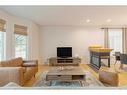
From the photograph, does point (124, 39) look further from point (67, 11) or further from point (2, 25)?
point (2, 25)

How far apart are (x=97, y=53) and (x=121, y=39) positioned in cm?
182

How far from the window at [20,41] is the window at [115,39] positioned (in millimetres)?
4007

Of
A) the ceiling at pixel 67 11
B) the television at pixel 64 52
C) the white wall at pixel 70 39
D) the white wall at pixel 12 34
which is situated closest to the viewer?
the ceiling at pixel 67 11

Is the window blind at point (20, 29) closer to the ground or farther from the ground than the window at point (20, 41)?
farther from the ground

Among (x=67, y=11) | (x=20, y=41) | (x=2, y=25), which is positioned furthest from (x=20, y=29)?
(x=67, y=11)

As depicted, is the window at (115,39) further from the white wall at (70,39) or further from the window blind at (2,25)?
the window blind at (2,25)

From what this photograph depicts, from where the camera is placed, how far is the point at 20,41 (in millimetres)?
6148

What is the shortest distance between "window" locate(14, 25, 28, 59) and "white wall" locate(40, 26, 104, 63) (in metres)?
1.82

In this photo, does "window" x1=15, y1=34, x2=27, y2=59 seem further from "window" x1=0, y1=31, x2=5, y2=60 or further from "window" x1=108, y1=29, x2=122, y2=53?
"window" x1=108, y1=29, x2=122, y2=53

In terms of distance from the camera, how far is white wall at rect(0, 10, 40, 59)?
16.8ft

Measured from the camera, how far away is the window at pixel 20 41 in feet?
19.1

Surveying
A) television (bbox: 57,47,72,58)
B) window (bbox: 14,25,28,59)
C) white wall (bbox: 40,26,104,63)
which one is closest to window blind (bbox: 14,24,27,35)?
window (bbox: 14,25,28,59)

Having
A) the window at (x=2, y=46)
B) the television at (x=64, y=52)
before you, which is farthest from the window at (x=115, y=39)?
the window at (x=2, y=46)
